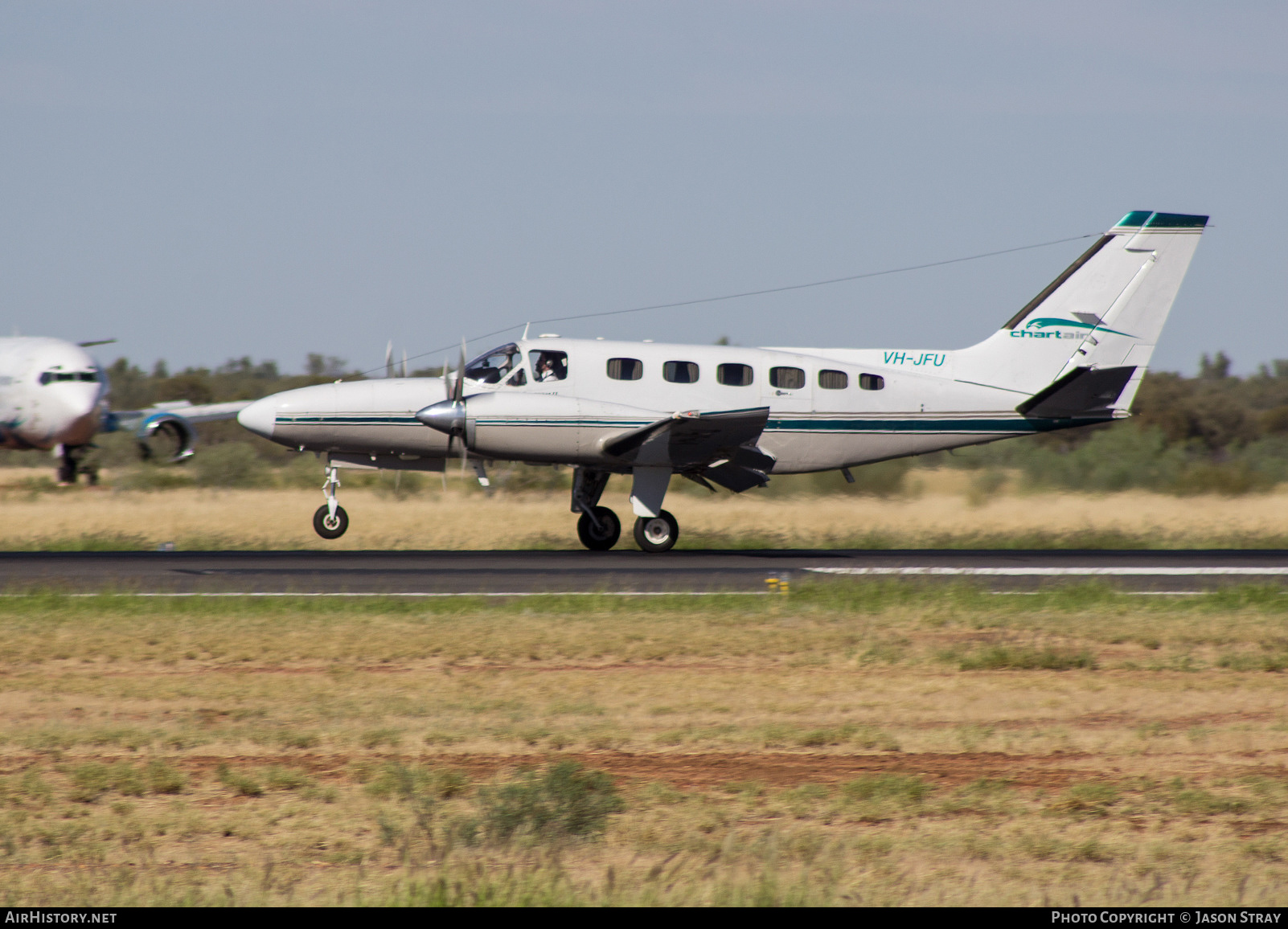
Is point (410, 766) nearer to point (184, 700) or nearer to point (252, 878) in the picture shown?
point (252, 878)

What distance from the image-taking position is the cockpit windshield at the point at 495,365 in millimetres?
18891

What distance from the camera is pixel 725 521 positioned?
26359 millimetres

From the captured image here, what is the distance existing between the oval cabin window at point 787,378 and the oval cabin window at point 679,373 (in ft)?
4.23

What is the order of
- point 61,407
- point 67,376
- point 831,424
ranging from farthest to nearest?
point 67,376
point 61,407
point 831,424

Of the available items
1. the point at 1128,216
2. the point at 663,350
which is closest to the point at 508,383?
the point at 663,350

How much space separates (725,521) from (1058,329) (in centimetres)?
837

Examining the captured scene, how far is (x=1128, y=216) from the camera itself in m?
21.2

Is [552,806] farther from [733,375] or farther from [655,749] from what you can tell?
[733,375]

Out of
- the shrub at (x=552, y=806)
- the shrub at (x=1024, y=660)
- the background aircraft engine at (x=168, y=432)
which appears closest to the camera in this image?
the shrub at (x=552, y=806)

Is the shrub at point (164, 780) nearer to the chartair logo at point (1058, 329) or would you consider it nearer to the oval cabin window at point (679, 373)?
the oval cabin window at point (679, 373)

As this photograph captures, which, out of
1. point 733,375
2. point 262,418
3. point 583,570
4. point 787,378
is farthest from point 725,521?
point 262,418

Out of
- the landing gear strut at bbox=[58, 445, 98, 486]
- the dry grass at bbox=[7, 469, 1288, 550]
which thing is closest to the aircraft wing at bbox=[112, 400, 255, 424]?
the landing gear strut at bbox=[58, 445, 98, 486]

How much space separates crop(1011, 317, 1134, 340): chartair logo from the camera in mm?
21109

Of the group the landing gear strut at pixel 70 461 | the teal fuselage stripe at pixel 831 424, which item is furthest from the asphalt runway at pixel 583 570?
the landing gear strut at pixel 70 461
